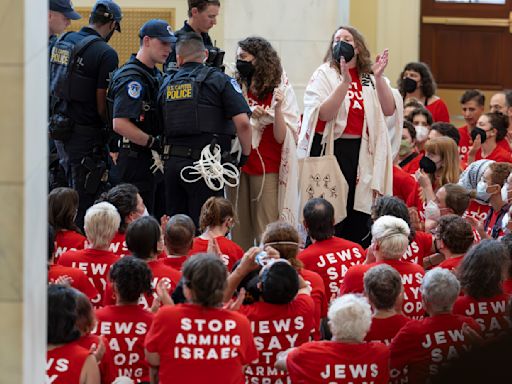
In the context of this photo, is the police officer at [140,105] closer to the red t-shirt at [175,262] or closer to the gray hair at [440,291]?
the red t-shirt at [175,262]

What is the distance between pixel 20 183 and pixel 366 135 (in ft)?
13.9

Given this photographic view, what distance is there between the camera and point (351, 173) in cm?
664

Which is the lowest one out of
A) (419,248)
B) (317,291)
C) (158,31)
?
(317,291)

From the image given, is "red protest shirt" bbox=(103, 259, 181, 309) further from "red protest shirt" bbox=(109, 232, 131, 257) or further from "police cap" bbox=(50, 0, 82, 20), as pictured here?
"police cap" bbox=(50, 0, 82, 20)

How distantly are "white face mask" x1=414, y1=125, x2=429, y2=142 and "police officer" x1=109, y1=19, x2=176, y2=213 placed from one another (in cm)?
244

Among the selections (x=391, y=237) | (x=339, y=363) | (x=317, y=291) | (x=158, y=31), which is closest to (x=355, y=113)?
(x=158, y=31)

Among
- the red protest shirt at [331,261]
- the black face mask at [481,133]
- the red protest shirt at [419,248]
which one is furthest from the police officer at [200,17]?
the black face mask at [481,133]

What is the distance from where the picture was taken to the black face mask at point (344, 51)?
6441 millimetres

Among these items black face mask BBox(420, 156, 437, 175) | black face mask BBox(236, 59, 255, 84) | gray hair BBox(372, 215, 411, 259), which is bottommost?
gray hair BBox(372, 215, 411, 259)

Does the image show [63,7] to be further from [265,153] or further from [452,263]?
[452,263]

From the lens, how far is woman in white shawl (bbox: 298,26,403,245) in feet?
21.4

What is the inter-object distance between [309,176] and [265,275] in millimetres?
2868

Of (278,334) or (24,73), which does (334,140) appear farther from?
(24,73)

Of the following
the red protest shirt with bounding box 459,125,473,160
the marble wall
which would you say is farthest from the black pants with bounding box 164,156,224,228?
the marble wall
